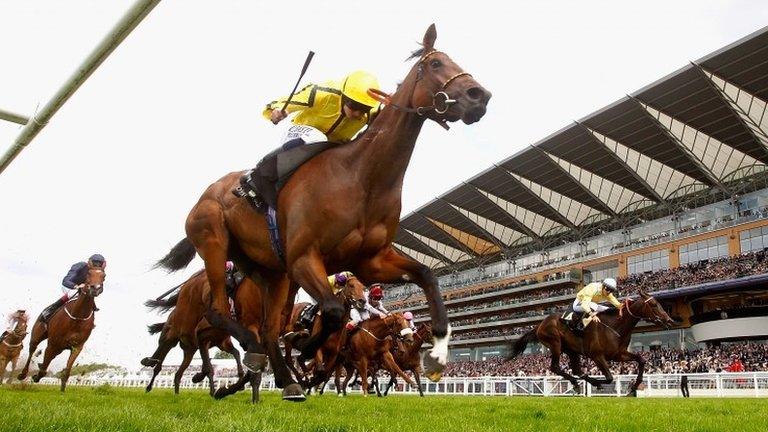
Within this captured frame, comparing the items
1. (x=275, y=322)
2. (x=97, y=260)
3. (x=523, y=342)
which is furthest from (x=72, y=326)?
(x=523, y=342)

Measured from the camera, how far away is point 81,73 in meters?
3.44

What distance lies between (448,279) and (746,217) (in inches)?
1586

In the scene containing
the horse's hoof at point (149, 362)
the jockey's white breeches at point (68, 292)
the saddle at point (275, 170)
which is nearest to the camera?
the saddle at point (275, 170)

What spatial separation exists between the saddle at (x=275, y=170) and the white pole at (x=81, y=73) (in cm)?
178

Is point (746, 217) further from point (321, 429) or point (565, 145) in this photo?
point (321, 429)

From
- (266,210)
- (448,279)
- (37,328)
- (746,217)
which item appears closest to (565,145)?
(746,217)

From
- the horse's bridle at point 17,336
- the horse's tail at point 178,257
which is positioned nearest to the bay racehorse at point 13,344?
the horse's bridle at point 17,336

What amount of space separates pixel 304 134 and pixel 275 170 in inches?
18.8

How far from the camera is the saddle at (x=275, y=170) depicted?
518cm

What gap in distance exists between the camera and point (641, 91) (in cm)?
4072

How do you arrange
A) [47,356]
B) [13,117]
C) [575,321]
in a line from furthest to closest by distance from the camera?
[575,321]
[47,356]
[13,117]

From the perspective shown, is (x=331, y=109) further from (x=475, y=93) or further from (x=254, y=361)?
(x=254, y=361)

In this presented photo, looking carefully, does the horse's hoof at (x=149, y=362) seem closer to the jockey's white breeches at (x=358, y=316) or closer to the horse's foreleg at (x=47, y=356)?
the horse's foreleg at (x=47, y=356)

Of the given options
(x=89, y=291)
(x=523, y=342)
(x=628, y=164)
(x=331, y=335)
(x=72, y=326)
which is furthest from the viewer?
(x=628, y=164)
